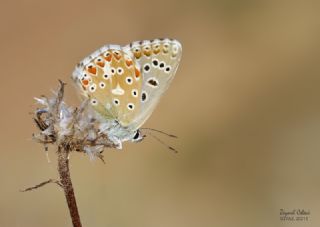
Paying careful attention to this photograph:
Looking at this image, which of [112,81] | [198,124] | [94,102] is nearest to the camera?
[94,102]

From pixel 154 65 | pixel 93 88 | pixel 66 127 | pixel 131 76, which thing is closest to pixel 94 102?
pixel 93 88

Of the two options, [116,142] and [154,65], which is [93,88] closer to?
[154,65]

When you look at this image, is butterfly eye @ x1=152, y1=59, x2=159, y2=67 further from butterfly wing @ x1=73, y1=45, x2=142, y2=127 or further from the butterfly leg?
the butterfly leg

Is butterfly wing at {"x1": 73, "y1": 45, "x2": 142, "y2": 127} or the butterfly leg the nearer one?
the butterfly leg

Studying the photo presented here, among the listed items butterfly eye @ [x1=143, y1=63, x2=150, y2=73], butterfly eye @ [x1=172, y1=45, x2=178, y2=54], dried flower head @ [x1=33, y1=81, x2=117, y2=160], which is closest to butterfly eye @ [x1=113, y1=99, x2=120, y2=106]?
butterfly eye @ [x1=143, y1=63, x2=150, y2=73]

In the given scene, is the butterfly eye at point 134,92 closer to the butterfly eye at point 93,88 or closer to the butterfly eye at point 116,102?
the butterfly eye at point 116,102

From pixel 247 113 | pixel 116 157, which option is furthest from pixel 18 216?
pixel 247 113
